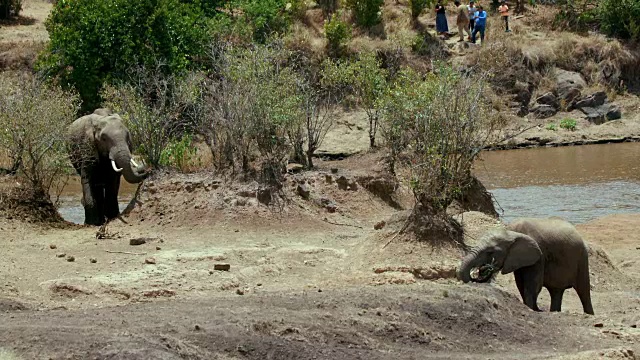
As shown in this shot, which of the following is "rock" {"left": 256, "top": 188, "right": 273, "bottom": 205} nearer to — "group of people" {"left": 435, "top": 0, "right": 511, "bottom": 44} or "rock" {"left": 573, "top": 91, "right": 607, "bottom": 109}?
"rock" {"left": 573, "top": 91, "right": 607, "bottom": 109}

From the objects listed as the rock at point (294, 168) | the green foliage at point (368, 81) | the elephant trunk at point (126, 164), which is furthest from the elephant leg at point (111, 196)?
the green foliage at point (368, 81)

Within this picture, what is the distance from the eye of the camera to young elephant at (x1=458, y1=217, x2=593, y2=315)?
13.9m

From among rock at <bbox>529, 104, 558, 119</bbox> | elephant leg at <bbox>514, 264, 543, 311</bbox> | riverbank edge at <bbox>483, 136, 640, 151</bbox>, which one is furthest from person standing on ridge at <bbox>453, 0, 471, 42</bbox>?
elephant leg at <bbox>514, 264, 543, 311</bbox>

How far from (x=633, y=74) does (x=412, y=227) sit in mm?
30366

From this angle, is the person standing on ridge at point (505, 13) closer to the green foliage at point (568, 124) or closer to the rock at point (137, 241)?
the green foliage at point (568, 124)

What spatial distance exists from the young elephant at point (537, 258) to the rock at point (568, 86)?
2722 centimetres

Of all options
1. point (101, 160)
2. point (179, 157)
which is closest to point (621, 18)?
point (179, 157)

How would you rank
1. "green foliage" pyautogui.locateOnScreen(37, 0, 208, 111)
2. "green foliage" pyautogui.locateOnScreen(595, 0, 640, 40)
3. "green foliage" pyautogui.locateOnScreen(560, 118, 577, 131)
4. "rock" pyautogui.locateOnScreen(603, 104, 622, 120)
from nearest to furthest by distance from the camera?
"green foliage" pyautogui.locateOnScreen(37, 0, 208, 111) → "green foliage" pyautogui.locateOnScreen(560, 118, 577, 131) → "rock" pyautogui.locateOnScreen(603, 104, 622, 120) → "green foliage" pyautogui.locateOnScreen(595, 0, 640, 40)

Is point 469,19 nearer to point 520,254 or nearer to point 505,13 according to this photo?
point 505,13

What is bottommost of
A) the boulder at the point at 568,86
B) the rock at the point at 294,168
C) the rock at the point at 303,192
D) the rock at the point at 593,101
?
the rock at the point at 593,101

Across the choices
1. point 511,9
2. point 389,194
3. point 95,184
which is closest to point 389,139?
point 389,194

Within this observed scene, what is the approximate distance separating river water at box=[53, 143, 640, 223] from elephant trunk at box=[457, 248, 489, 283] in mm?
7365

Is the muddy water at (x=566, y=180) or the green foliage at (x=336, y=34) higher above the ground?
the green foliage at (x=336, y=34)

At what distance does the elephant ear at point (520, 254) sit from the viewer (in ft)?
45.8
